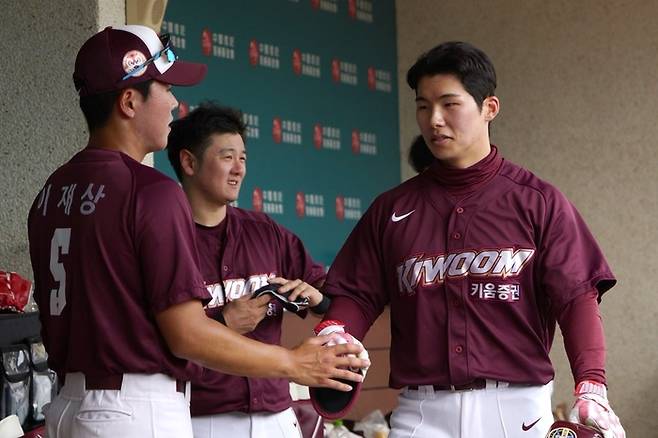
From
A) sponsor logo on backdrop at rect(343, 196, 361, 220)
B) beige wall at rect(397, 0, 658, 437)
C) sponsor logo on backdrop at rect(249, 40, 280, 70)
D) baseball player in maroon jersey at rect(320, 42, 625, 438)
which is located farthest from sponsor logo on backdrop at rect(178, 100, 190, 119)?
baseball player in maroon jersey at rect(320, 42, 625, 438)

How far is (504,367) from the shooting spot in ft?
8.93

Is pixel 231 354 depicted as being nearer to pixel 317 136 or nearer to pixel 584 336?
pixel 584 336

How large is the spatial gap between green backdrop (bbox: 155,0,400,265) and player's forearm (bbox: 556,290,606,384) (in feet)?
11.3

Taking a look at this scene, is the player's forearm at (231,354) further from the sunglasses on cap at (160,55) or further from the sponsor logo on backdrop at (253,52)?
the sponsor logo on backdrop at (253,52)

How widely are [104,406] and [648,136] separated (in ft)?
16.8

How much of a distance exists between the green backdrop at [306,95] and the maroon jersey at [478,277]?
309 cm

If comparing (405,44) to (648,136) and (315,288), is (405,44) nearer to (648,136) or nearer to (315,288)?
(648,136)

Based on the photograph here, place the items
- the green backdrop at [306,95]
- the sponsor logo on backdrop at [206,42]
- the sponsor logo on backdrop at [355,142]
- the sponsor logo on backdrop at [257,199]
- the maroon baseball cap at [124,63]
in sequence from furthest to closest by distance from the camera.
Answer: the sponsor logo on backdrop at [355,142]
the sponsor logo on backdrop at [257,199]
the green backdrop at [306,95]
the sponsor logo on backdrop at [206,42]
the maroon baseball cap at [124,63]

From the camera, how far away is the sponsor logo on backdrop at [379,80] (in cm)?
746

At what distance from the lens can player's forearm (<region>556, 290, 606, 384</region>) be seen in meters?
2.63

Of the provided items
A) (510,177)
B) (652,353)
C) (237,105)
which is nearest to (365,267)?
(510,177)

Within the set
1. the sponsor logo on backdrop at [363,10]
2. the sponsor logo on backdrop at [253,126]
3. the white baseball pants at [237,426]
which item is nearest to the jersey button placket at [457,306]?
the white baseball pants at [237,426]

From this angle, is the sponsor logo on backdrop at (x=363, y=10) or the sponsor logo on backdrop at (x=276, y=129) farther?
the sponsor logo on backdrop at (x=363, y=10)

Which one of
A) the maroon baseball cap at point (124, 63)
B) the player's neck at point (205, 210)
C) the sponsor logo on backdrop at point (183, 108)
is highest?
the sponsor logo on backdrop at point (183, 108)
